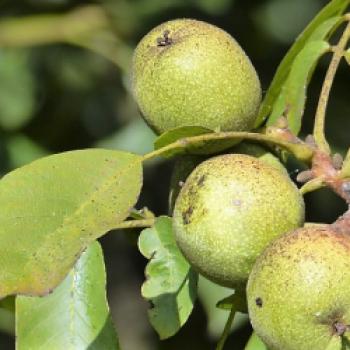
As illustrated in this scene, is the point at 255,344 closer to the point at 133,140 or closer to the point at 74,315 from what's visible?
the point at 74,315

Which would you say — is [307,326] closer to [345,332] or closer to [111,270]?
[345,332]

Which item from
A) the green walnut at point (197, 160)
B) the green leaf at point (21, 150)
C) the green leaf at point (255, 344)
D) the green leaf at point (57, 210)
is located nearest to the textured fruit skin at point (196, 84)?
the green walnut at point (197, 160)

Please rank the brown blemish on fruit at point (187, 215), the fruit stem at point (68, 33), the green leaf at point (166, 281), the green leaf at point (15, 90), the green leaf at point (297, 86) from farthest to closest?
1. the fruit stem at point (68, 33)
2. the green leaf at point (15, 90)
3. the green leaf at point (297, 86)
4. the green leaf at point (166, 281)
5. the brown blemish on fruit at point (187, 215)

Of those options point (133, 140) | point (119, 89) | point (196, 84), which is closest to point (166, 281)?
point (196, 84)

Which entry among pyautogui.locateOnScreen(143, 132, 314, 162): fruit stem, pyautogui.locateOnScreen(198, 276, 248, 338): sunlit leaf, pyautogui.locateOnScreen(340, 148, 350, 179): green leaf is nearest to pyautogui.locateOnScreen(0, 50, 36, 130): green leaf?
pyautogui.locateOnScreen(198, 276, 248, 338): sunlit leaf

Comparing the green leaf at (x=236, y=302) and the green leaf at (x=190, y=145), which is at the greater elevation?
the green leaf at (x=190, y=145)

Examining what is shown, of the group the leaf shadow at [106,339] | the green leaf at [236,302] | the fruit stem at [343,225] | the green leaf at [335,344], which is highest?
the fruit stem at [343,225]

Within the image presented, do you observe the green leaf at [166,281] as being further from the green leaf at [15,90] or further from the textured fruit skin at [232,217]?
the green leaf at [15,90]
